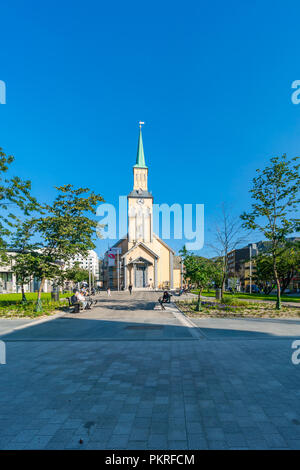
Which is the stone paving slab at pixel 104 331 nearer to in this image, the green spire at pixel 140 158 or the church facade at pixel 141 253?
the church facade at pixel 141 253

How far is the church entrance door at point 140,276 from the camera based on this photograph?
45.9m

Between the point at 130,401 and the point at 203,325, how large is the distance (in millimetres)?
8177

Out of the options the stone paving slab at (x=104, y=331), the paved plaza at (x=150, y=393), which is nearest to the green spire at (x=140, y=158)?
the stone paving slab at (x=104, y=331)

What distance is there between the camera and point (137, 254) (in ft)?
154

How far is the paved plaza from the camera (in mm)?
3559

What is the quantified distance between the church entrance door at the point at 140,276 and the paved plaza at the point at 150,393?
120ft

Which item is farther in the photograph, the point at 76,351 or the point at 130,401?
the point at 76,351

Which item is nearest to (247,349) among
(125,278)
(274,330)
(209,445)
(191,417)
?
(274,330)

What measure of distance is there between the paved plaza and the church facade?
119 ft

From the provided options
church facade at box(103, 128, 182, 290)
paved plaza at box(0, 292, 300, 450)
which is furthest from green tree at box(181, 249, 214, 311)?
church facade at box(103, 128, 182, 290)

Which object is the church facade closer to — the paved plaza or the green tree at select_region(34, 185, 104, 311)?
the green tree at select_region(34, 185, 104, 311)

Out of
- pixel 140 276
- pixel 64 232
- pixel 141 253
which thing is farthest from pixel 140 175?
pixel 64 232
